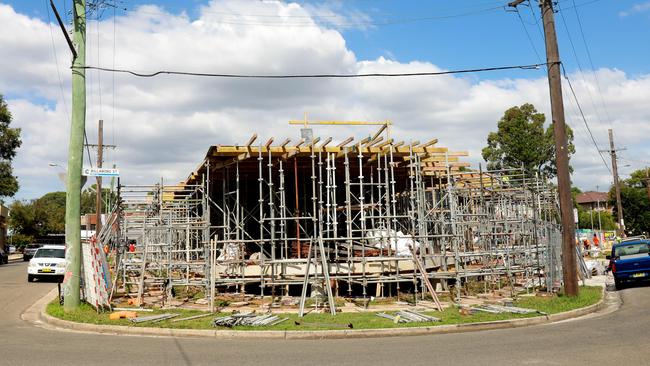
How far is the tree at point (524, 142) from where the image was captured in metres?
46.7

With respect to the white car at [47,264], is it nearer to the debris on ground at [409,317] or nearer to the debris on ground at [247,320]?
the debris on ground at [247,320]

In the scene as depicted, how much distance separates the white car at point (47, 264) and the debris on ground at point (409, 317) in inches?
681

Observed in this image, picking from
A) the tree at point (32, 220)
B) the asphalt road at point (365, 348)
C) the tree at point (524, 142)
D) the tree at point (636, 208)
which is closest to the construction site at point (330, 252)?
the asphalt road at point (365, 348)

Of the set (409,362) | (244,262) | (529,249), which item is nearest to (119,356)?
(409,362)

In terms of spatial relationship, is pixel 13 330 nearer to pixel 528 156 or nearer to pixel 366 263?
pixel 366 263

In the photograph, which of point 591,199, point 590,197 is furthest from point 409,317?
point 590,197

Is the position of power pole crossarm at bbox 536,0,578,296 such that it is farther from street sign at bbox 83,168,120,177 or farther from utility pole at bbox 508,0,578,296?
street sign at bbox 83,168,120,177

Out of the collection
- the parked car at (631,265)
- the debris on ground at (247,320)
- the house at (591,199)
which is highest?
the house at (591,199)

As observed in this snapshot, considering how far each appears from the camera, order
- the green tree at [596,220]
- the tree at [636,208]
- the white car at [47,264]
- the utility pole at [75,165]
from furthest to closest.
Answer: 1. the green tree at [596,220]
2. the tree at [636,208]
3. the white car at [47,264]
4. the utility pole at [75,165]

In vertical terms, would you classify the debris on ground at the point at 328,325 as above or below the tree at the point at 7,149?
below

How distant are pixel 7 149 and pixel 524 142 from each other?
43.3 metres

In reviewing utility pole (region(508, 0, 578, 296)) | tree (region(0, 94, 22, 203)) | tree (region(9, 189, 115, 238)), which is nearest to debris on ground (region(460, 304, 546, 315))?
utility pole (region(508, 0, 578, 296))

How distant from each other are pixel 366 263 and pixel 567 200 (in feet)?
18.9

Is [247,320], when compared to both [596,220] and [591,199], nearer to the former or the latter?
[596,220]
